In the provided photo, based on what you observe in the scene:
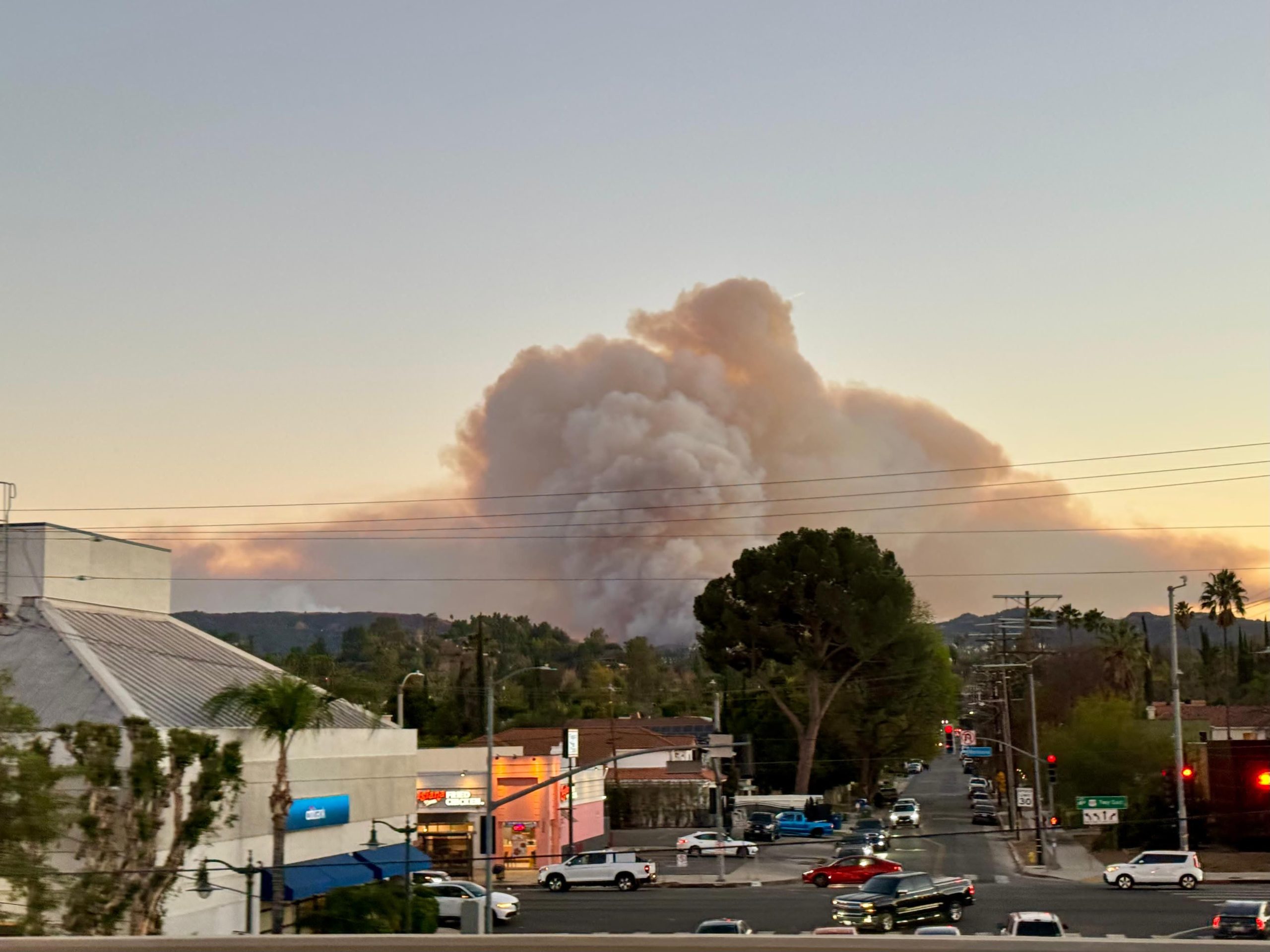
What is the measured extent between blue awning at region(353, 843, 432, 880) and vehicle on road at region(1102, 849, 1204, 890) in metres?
27.7

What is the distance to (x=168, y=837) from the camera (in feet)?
98.9

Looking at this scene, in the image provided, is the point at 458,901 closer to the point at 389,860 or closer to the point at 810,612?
the point at 389,860

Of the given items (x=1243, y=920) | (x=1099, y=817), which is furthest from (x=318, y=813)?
(x=1099, y=817)

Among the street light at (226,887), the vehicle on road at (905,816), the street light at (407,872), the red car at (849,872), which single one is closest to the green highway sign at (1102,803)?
the red car at (849,872)

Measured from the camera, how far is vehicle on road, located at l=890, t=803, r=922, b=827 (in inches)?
3265

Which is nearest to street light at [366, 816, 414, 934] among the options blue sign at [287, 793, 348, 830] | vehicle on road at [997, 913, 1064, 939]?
blue sign at [287, 793, 348, 830]

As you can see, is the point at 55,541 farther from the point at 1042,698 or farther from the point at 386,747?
the point at 1042,698

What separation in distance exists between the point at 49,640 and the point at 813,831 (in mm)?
55017

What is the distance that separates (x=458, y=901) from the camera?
4316 centimetres

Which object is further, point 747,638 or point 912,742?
point 912,742

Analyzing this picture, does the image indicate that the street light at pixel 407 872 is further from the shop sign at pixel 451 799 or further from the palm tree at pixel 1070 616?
the palm tree at pixel 1070 616

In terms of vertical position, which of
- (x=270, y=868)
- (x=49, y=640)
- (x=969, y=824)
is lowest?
(x=969, y=824)

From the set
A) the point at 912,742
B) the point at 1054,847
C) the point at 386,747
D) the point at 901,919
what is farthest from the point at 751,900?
the point at 912,742

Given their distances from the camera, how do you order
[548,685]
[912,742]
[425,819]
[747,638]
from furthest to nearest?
[548,685] → [912,742] → [747,638] → [425,819]
